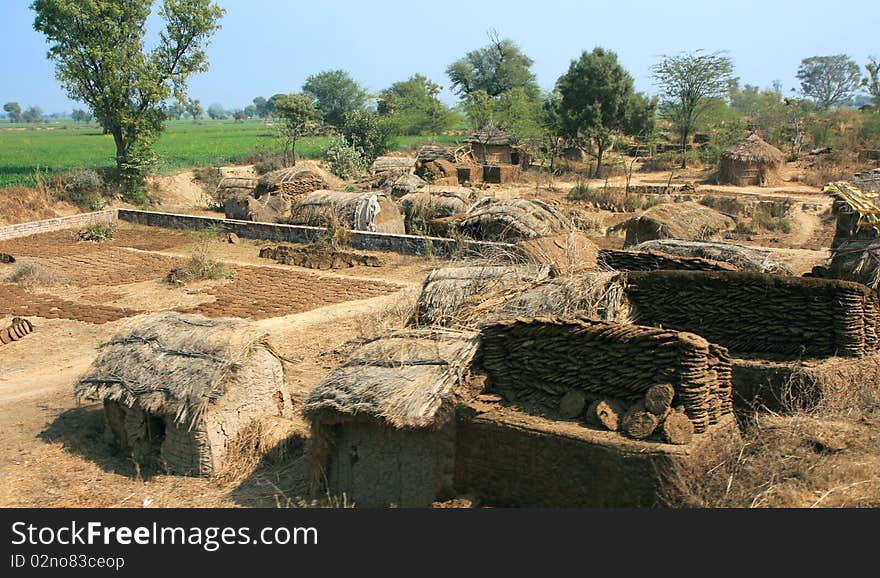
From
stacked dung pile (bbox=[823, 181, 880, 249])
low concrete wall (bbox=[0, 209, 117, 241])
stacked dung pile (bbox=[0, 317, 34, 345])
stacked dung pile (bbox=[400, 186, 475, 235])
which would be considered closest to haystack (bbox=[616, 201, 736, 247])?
stacked dung pile (bbox=[823, 181, 880, 249])

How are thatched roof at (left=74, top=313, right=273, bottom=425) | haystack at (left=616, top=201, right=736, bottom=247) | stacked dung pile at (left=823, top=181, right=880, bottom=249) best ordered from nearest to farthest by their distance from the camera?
1. thatched roof at (left=74, top=313, right=273, bottom=425)
2. stacked dung pile at (left=823, top=181, right=880, bottom=249)
3. haystack at (left=616, top=201, right=736, bottom=247)

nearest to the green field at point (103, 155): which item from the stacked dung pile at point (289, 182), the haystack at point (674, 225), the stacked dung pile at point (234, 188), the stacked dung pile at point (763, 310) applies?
the stacked dung pile at point (234, 188)

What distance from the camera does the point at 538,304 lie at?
7359 millimetres

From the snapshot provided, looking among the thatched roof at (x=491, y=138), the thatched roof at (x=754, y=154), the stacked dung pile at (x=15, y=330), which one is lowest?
the stacked dung pile at (x=15, y=330)

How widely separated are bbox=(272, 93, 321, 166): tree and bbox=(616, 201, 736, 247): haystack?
52.8 ft

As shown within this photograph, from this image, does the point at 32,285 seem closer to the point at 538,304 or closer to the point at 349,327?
the point at 349,327

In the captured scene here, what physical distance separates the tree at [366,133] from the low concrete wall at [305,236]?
1302 centimetres

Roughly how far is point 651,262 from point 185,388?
512cm

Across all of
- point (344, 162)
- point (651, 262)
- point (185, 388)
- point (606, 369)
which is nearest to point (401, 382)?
point (606, 369)

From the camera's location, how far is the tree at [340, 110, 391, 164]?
1342 inches

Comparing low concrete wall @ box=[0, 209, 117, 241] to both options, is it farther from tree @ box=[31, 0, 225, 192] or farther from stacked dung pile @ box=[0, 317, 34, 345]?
stacked dung pile @ box=[0, 317, 34, 345]

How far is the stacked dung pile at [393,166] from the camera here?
27.1 m

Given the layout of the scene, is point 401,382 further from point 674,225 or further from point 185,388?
point 674,225

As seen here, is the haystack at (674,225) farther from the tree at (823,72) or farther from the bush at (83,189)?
the tree at (823,72)
